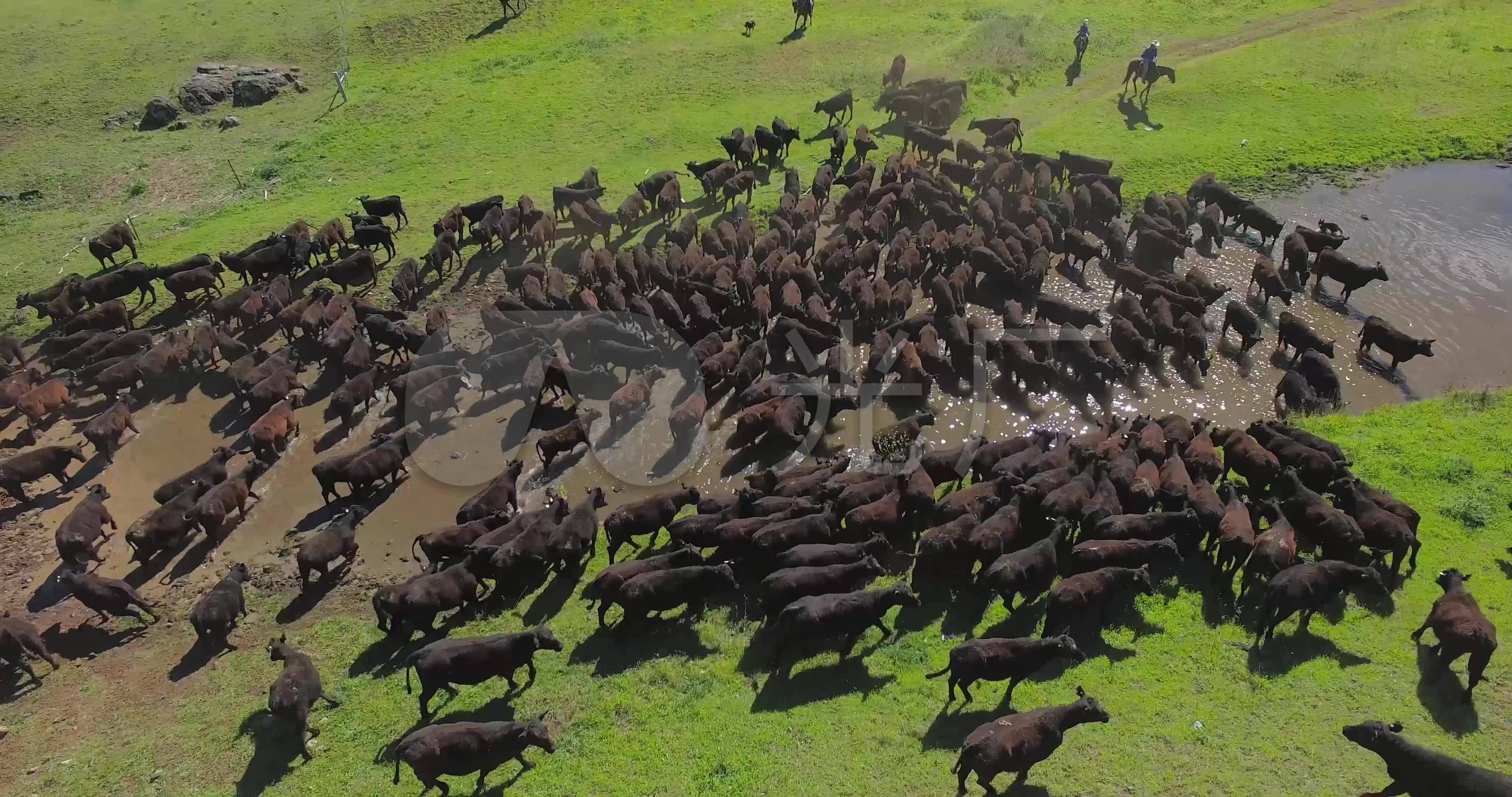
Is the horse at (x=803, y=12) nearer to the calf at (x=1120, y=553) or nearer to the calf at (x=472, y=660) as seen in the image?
the calf at (x=1120, y=553)

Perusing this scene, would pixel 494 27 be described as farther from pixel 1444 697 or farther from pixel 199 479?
pixel 1444 697

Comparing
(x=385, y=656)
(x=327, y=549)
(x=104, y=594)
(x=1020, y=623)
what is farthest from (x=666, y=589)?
(x=104, y=594)

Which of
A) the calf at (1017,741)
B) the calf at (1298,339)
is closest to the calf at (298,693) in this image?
the calf at (1017,741)

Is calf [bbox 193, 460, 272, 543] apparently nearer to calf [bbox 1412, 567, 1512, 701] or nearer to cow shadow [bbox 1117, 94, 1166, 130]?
calf [bbox 1412, 567, 1512, 701]

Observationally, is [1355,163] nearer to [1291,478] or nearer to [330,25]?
[1291,478]

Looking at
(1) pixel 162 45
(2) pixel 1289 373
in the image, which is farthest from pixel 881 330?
(1) pixel 162 45

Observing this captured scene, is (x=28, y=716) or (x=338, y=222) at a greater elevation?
(x=338, y=222)
